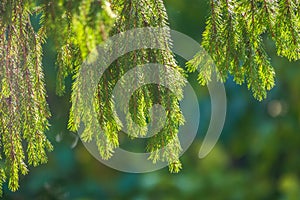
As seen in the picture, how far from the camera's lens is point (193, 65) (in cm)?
119

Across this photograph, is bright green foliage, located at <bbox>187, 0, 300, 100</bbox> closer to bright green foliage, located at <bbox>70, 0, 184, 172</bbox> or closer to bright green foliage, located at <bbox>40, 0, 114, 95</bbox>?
bright green foliage, located at <bbox>70, 0, 184, 172</bbox>

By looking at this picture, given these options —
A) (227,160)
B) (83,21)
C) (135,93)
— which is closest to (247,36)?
(135,93)

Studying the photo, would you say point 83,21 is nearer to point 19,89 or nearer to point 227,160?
point 19,89

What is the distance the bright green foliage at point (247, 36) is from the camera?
1173 mm

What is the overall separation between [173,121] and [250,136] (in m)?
3.56

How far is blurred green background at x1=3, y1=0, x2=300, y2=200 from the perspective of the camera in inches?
175

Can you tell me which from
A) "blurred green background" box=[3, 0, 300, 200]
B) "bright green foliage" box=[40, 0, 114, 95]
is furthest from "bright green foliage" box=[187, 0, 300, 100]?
"blurred green background" box=[3, 0, 300, 200]

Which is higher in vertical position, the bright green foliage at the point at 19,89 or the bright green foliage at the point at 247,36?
the bright green foliage at the point at 247,36

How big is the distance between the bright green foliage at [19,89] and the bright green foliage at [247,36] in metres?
0.29

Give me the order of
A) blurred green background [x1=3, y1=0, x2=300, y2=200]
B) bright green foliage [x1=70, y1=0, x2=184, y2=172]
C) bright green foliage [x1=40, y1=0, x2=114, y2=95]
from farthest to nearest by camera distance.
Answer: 1. blurred green background [x1=3, y1=0, x2=300, y2=200]
2. bright green foliage [x1=70, y1=0, x2=184, y2=172]
3. bright green foliage [x1=40, y1=0, x2=114, y2=95]

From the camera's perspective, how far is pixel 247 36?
1.20 metres

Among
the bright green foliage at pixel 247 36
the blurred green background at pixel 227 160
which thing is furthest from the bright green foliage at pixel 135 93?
the blurred green background at pixel 227 160

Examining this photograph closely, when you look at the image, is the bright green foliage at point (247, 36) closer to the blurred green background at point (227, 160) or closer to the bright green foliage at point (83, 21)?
the bright green foliage at point (83, 21)

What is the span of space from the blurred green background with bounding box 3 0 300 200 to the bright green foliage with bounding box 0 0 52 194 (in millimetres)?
3063
